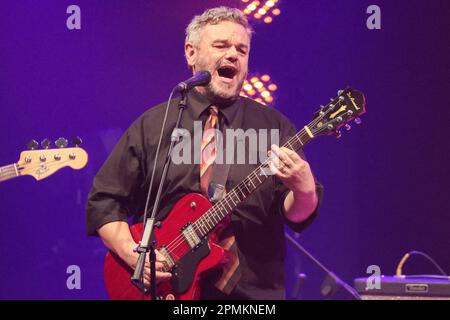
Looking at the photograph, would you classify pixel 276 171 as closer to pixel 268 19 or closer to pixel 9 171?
pixel 268 19

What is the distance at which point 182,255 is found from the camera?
126 inches

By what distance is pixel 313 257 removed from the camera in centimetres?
436

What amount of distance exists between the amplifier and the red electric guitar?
878 mm

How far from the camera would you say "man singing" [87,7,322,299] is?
3.16m

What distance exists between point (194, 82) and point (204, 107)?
402 mm

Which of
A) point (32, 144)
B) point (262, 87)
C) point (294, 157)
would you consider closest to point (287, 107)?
point (262, 87)

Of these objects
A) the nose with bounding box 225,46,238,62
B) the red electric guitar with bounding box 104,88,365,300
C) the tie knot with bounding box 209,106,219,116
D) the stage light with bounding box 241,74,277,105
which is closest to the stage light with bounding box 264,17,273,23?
the stage light with bounding box 241,74,277,105

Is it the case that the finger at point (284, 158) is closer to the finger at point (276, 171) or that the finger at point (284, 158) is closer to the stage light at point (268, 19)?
the finger at point (276, 171)

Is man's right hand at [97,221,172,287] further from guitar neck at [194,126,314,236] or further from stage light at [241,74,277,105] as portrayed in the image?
stage light at [241,74,277,105]

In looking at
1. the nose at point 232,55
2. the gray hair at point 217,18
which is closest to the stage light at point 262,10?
the gray hair at point 217,18

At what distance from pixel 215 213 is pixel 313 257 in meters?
1.37

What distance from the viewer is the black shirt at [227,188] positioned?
127 inches

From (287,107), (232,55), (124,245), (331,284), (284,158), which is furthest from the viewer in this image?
(287,107)
